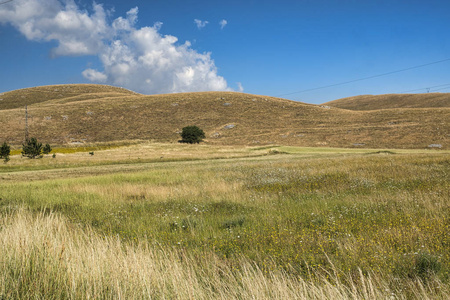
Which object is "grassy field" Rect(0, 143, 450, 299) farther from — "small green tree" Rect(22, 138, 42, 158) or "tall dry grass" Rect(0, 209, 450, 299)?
"small green tree" Rect(22, 138, 42, 158)

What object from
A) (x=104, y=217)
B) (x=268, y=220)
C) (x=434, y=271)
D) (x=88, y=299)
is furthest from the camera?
(x=104, y=217)

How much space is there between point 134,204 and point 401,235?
Answer: 8.28 m

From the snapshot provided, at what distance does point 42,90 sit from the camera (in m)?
150

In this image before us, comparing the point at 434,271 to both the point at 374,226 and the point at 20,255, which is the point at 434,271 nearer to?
the point at 374,226

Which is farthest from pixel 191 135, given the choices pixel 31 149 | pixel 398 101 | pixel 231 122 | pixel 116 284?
pixel 398 101

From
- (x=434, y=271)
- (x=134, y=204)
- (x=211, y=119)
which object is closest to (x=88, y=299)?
(x=434, y=271)

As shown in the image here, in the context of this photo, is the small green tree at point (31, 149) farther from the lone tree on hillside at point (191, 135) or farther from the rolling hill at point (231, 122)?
the lone tree on hillside at point (191, 135)

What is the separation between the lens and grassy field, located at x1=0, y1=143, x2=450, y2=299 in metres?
3.26

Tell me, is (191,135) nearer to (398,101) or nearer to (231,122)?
(231,122)

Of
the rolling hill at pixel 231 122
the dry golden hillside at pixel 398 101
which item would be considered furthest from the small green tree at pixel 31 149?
the dry golden hillside at pixel 398 101

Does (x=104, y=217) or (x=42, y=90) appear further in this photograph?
(x=42, y=90)

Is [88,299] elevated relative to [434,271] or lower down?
elevated

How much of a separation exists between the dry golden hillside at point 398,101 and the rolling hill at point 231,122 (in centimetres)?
5474

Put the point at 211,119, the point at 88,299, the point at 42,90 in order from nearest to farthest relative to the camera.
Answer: the point at 88,299 < the point at 211,119 < the point at 42,90
